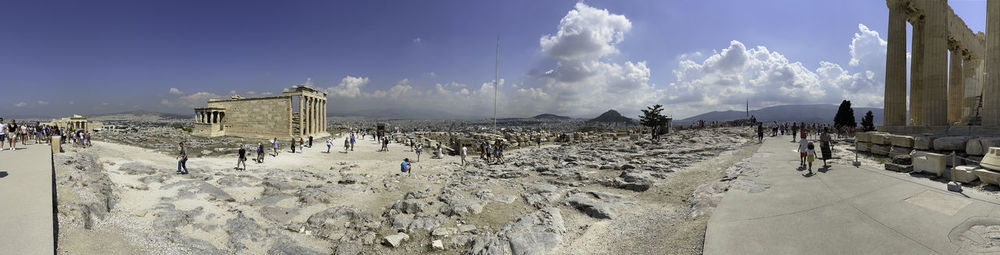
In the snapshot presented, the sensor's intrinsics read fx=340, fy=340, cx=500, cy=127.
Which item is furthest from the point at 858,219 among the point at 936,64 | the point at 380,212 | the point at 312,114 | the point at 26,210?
the point at 312,114

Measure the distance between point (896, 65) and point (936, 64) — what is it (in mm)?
1235

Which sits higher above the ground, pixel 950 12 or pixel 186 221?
pixel 950 12

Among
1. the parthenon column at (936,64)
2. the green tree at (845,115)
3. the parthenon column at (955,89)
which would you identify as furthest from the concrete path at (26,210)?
the green tree at (845,115)

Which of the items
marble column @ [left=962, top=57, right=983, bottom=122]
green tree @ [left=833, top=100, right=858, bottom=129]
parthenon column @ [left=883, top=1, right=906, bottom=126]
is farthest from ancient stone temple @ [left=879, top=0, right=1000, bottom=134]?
green tree @ [left=833, top=100, right=858, bottom=129]

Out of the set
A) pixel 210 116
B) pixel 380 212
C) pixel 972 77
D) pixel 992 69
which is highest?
pixel 972 77

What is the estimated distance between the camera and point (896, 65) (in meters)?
16.7

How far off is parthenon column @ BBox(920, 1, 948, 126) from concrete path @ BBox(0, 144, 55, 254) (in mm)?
27911

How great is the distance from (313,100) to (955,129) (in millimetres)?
46142

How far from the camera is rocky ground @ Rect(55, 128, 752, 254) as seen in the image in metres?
6.93

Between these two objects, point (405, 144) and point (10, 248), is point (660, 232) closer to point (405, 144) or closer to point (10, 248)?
point (10, 248)

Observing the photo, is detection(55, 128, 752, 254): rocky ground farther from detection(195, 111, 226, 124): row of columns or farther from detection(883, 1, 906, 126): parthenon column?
detection(195, 111, 226, 124): row of columns

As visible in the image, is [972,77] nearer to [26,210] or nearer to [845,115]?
[845,115]

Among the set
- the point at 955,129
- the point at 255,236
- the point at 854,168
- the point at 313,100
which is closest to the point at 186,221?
the point at 255,236

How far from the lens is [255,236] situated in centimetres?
804
